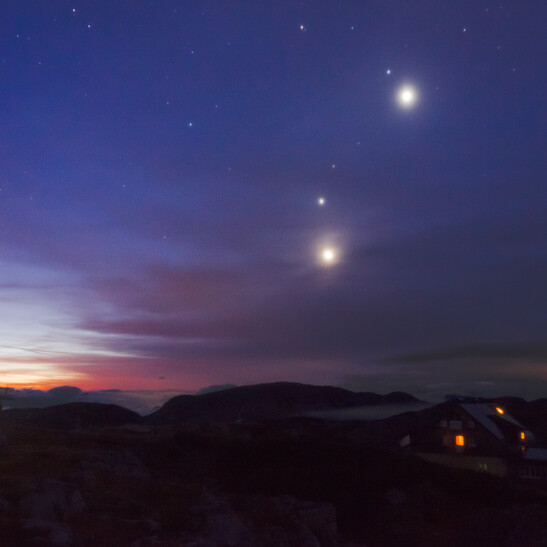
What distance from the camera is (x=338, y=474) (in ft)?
134

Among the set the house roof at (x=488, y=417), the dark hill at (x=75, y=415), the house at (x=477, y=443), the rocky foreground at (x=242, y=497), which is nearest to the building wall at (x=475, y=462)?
the house at (x=477, y=443)

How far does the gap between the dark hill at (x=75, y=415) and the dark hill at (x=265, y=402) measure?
21.8 metres

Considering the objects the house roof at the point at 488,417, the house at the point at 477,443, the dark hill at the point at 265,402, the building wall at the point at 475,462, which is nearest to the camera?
the house at the point at 477,443

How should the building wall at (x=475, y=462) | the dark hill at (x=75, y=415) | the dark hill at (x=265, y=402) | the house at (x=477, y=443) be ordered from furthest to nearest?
the dark hill at (x=265, y=402)
the dark hill at (x=75, y=415)
the building wall at (x=475, y=462)
the house at (x=477, y=443)

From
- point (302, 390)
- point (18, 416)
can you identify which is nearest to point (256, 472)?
point (18, 416)

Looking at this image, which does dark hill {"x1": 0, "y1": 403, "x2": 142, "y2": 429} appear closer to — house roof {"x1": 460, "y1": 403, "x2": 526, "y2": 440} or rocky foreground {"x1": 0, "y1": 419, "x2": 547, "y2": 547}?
rocky foreground {"x1": 0, "y1": 419, "x2": 547, "y2": 547}

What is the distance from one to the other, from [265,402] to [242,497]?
153 m

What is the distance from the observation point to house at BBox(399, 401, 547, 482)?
5834 cm

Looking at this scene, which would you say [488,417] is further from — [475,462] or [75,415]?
[75,415]

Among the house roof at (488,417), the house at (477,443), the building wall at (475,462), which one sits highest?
the house roof at (488,417)

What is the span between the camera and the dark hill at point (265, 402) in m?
170

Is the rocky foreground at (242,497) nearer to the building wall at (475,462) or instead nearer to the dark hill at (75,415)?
the building wall at (475,462)

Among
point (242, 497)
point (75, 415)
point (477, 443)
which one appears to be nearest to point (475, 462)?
point (477, 443)

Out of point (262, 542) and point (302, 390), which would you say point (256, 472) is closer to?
point (262, 542)
